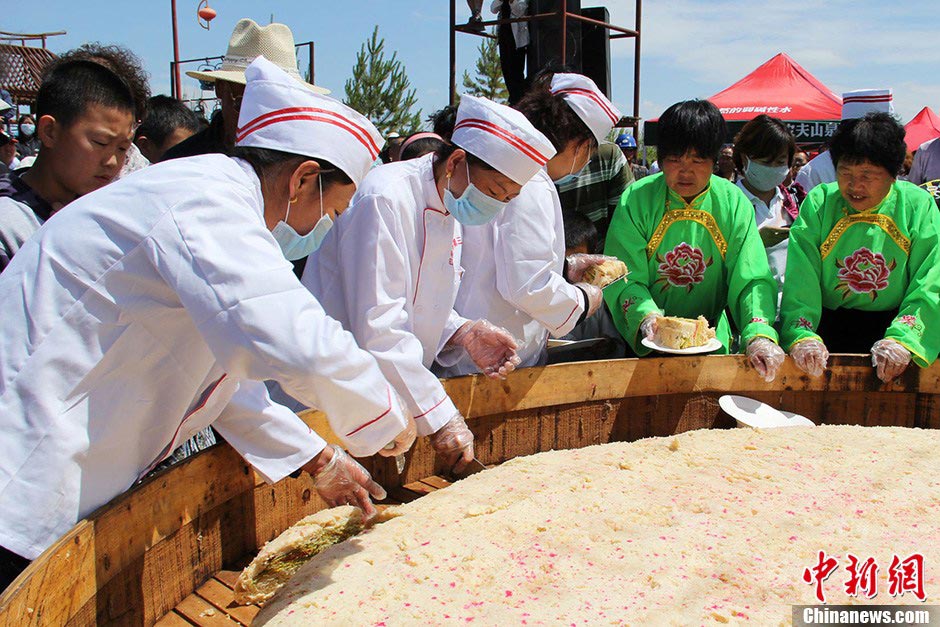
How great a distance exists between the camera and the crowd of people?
1.38 meters

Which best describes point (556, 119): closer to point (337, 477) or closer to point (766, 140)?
point (337, 477)

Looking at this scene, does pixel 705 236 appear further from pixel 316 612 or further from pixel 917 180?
pixel 917 180

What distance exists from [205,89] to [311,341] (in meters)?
8.84

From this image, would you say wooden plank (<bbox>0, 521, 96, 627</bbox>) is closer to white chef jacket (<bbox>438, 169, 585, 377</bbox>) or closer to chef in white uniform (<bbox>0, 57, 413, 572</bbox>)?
chef in white uniform (<bbox>0, 57, 413, 572</bbox>)

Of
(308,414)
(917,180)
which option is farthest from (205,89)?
(308,414)

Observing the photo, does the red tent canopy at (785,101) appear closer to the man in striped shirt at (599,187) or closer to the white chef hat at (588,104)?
the man in striped shirt at (599,187)

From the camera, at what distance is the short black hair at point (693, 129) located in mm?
3131

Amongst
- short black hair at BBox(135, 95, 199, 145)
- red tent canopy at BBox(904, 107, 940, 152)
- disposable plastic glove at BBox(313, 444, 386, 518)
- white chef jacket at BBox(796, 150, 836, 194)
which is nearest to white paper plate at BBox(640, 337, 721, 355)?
disposable plastic glove at BBox(313, 444, 386, 518)

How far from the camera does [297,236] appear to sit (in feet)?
5.76

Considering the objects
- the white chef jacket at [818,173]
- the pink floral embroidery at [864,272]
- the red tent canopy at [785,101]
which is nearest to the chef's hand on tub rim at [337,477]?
the pink floral embroidery at [864,272]

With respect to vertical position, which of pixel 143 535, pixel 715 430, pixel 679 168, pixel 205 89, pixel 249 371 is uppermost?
pixel 205 89

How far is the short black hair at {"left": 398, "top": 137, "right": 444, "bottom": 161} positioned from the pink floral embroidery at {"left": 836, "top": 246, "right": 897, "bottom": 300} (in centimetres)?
199

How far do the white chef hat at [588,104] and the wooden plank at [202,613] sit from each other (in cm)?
201

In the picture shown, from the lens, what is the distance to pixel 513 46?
5.96 metres
